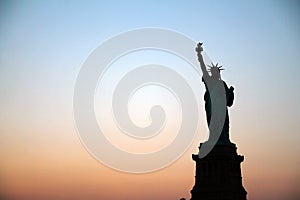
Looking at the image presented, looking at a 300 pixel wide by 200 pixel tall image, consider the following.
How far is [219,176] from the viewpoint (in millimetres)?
32938

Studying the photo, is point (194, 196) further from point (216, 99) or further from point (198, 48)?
point (198, 48)

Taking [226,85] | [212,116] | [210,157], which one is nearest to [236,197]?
[210,157]

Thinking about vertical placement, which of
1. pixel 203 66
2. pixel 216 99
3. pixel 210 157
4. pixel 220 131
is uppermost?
pixel 203 66

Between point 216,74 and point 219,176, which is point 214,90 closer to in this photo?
point 216,74

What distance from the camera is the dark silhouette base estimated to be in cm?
3262

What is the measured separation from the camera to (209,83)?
117 ft

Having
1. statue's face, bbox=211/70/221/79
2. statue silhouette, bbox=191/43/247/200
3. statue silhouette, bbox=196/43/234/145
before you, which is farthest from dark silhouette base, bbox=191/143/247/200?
statue's face, bbox=211/70/221/79

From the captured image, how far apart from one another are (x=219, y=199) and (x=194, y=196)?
1943 mm

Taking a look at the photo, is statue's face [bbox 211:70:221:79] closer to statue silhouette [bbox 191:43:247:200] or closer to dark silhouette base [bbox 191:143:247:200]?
statue silhouette [bbox 191:43:247:200]

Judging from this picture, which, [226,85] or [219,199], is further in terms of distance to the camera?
[226,85]

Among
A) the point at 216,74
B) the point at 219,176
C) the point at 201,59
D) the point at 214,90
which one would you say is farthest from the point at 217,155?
the point at 201,59

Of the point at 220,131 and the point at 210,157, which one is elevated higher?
the point at 220,131

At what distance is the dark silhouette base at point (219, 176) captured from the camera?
32625 millimetres

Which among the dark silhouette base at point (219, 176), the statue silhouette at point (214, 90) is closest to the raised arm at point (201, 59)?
A: the statue silhouette at point (214, 90)
